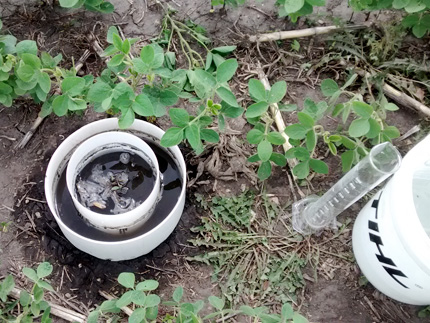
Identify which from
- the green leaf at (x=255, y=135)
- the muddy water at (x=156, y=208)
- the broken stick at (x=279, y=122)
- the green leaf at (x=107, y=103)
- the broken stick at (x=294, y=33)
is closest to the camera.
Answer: the green leaf at (x=107, y=103)

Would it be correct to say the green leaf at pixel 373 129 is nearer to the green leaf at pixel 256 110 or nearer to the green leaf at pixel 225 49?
the green leaf at pixel 256 110

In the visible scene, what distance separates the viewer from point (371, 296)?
5.11ft

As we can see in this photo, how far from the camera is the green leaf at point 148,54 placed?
1.29 metres

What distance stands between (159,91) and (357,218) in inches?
26.1

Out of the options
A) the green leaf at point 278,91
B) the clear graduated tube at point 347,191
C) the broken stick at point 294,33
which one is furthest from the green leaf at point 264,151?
the broken stick at point 294,33

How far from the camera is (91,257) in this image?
1.57 meters

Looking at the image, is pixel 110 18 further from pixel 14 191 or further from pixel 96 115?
pixel 14 191

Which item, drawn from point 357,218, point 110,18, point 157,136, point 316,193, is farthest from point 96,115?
point 357,218

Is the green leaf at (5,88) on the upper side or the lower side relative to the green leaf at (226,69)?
lower

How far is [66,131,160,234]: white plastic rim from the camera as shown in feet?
4.70

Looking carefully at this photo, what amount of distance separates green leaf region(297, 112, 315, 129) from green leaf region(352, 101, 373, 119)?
116 millimetres

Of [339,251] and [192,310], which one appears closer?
[192,310]

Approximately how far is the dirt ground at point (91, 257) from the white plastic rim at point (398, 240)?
0.35 feet

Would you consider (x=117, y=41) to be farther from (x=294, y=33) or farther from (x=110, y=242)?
(x=294, y=33)
